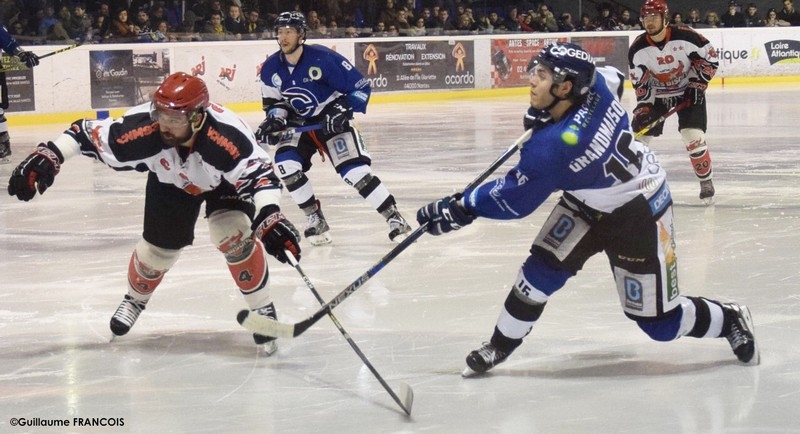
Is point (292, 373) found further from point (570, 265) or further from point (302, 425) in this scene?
point (570, 265)

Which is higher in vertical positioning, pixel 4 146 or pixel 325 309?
pixel 325 309

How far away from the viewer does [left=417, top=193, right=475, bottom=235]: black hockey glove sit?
324cm

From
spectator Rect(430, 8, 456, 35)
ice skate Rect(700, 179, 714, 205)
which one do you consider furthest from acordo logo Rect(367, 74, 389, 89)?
ice skate Rect(700, 179, 714, 205)

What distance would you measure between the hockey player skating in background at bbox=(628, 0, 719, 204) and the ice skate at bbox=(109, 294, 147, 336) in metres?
4.04

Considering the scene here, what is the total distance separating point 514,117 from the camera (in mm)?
12906

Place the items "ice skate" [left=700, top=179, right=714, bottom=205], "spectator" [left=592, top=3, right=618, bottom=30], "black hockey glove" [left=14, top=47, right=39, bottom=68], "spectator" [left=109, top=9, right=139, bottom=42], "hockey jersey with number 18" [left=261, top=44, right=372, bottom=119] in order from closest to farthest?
"hockey jersey with number 18" [left=261, top=44, right=372, bottom=119]
"ice skate" [left=700, top=179, right=714, bottom=205]
"black hockey glove" [left=14, top=47, right=39, bottom=68]
"spectator" [left=109, top=9, right=139, bottom=42]
"spectator" [left=592, top=3, right=618, bottom=30]

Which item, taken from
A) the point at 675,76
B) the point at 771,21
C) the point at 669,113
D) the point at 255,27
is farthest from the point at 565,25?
the point at 669,113

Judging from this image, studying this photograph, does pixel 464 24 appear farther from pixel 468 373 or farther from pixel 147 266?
pixel 468 373

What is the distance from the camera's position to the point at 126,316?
4148 millimetres

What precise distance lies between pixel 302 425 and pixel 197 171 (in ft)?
3.23

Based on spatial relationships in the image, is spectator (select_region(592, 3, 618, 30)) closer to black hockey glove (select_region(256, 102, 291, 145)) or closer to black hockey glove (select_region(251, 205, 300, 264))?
black hockey glove (select_region(256, 102, 291, 145))

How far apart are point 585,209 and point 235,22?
1128cm

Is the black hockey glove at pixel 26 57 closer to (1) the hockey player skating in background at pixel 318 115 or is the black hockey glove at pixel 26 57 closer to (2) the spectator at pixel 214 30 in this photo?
(2) the spectator at pixel 214 30

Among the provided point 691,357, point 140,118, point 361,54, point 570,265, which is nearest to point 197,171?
point 140,118
